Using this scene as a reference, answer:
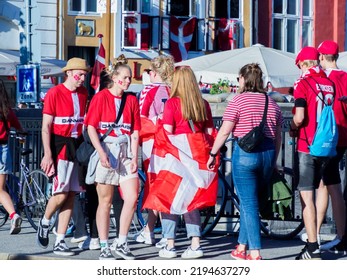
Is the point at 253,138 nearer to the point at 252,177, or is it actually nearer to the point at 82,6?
the point at 252,177

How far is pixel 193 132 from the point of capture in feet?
37.4

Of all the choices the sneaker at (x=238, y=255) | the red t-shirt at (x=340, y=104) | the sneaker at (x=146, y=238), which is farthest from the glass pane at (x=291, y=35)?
the sneaker at (x=238, y=255)

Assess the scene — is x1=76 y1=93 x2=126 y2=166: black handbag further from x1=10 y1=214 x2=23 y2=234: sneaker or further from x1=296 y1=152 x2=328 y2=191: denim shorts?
x1=296 y1=152 x2=328 y2=191: denim shorts

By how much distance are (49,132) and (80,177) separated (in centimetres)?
59

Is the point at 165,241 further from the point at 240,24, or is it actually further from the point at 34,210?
the point at 240,24

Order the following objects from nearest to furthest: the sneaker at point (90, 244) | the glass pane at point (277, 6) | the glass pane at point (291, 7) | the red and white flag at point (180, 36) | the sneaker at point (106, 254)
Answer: the sneaker at point (106, 254)
the sneaker at point (90, 244)
the red and white flag at point (180, 36)
the glass pane at point (277, 6)
the glass pane at point (291, 7)

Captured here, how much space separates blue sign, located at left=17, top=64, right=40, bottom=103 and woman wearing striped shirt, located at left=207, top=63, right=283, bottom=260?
8990 mm

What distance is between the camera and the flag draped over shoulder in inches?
449

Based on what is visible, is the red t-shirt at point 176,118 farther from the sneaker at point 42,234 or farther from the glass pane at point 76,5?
the glass pane at point 76,5

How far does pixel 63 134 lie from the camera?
11.8 meters

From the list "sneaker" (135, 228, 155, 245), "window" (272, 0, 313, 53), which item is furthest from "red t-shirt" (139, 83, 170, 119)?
"window" (272, 0, 313, 53)

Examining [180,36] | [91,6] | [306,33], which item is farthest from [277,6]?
[91,6]

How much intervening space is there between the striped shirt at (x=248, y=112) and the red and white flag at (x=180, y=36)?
28102 millimetres

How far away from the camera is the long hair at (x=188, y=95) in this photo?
11.3 m
